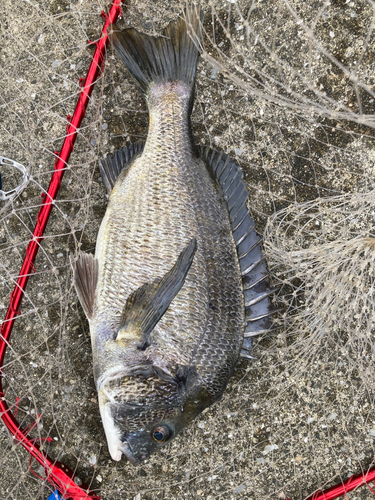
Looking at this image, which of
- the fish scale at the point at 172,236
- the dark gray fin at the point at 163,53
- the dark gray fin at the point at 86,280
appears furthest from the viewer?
the dark gray fin at the point at 163,53

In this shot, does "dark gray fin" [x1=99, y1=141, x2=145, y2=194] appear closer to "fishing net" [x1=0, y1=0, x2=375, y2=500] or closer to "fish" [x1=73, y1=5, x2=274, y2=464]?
"fish" [x1=73, y1=5, x2=274, y2=464]

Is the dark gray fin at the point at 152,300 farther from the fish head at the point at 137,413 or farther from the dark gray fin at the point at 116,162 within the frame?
the dark gray fin at the point at 116,162

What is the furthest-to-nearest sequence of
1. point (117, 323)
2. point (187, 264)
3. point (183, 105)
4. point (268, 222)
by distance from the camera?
point (268, 222), point (183, 105), point (117, 323), point (187, 264)

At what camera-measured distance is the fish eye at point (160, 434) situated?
1794 mm

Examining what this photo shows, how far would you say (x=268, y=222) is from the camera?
2365 millimetres

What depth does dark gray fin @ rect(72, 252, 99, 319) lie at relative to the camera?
2.05 meters

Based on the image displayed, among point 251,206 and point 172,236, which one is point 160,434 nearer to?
point 172,236

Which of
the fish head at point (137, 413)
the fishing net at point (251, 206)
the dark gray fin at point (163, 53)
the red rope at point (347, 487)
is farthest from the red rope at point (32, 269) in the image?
the red rope at point (347, 487)

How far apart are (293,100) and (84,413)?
2459 mm

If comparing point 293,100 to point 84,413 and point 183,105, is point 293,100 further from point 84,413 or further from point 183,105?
point 84,413

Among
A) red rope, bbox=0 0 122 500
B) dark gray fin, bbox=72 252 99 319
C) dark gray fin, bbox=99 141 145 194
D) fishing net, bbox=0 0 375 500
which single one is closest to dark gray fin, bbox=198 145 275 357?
fishing net, bbox=0 0 375 500

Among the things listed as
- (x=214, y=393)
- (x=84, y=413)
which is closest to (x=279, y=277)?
(x=214, y=393)

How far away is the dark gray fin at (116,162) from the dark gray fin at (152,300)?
781 mm

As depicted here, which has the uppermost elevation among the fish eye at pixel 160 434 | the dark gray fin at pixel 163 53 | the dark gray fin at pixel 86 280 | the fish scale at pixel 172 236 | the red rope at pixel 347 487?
the dark gray fin at pixel 163 53
